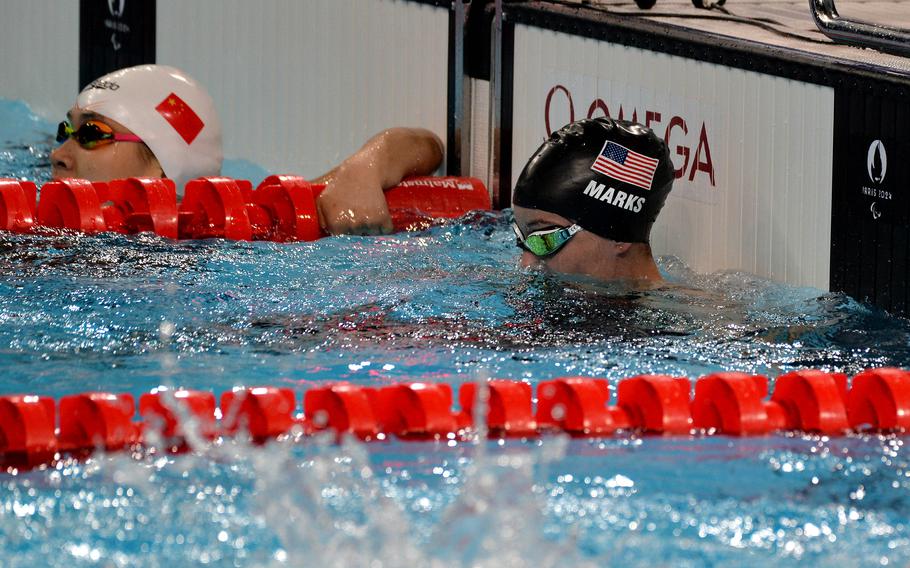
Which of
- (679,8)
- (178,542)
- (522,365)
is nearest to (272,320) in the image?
(522,365)

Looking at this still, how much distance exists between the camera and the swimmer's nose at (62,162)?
489 centimetres

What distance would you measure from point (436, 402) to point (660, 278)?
1210 millimetres

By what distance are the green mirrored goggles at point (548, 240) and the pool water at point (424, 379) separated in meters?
0.09

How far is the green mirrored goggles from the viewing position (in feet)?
11.8

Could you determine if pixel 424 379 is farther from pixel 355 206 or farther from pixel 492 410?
pixel 355 206

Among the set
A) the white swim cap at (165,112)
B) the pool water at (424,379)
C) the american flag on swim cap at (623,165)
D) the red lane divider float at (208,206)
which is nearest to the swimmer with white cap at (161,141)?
the white swim cap at (165,112)

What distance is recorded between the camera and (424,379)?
2.96m

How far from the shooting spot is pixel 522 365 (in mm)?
3059

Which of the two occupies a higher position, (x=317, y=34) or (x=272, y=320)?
(x=317, y=34)

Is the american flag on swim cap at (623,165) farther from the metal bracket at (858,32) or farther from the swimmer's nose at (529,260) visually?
the metal bracket at (858,32)

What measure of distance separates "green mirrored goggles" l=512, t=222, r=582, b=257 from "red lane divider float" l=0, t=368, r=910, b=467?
90 centimetres

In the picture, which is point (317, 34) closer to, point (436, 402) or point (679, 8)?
point (679, 8)

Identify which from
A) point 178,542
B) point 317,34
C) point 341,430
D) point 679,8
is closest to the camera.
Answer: point 178,542

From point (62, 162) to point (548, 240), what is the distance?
6.71 feet
